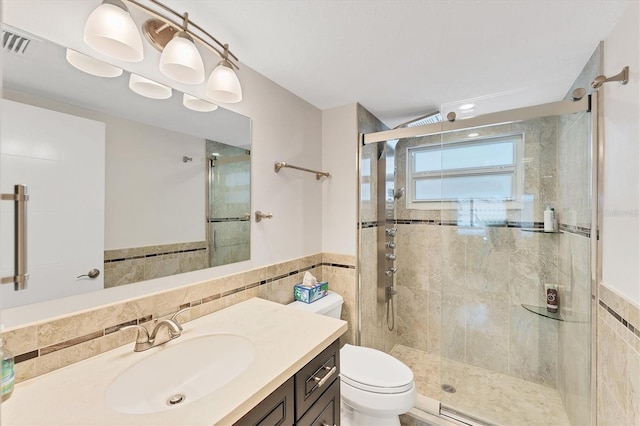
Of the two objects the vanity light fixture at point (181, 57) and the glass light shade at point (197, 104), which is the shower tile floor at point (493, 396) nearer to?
the glass light shade at point (197, 104)

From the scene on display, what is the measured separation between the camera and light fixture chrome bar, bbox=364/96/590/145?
1.52m

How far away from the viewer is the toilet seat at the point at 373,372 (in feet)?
5.04

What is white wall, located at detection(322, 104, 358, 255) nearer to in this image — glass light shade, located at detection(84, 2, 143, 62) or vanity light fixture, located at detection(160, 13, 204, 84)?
vanity light fixture, located at detection(160, 13, 204, 84)

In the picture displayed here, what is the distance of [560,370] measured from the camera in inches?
74.7

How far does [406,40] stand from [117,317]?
5.71 ft

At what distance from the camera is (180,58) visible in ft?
3.72

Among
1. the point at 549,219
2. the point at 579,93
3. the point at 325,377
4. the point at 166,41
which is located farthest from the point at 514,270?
the point at 166,41

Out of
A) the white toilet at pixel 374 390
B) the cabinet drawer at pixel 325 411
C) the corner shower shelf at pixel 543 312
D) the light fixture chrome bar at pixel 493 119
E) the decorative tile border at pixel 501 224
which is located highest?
the light fixture chrome bar at pixel 493 119

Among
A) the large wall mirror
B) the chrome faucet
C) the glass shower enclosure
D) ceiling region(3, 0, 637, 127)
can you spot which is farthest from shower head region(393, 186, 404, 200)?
the chrome faucet

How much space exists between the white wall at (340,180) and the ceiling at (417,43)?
0.24 metres

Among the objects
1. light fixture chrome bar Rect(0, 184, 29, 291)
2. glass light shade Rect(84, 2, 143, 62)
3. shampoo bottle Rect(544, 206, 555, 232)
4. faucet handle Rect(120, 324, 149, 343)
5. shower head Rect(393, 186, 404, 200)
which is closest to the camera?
light fixture chrome bar Rect(0, 184, 29, 291)

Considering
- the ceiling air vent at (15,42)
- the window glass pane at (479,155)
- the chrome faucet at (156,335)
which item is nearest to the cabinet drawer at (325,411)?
the chrome faucet at (156,335)

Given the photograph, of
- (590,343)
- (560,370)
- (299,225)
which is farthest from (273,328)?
(560,370)

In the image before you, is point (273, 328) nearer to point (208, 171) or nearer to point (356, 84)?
point (208, 171)
